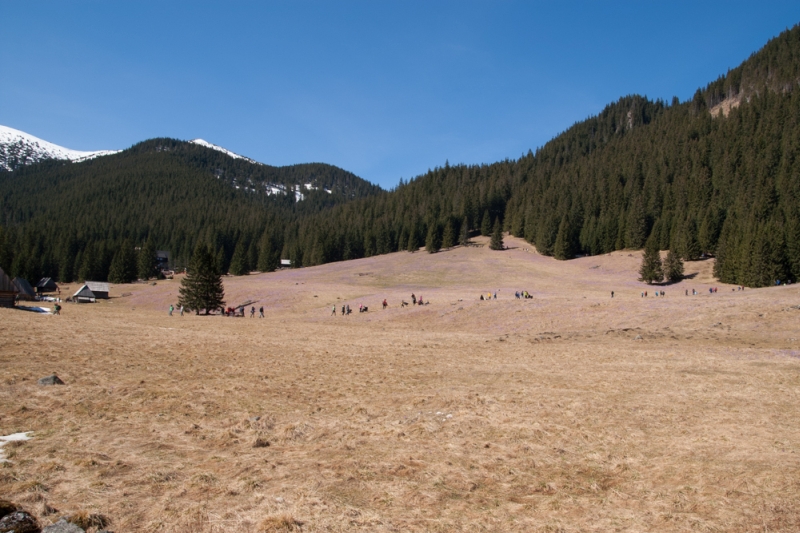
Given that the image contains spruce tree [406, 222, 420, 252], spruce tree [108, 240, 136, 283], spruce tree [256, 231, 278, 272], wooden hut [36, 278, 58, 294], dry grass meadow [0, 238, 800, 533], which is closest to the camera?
dry grass meadow [0, 238, 800, 533]

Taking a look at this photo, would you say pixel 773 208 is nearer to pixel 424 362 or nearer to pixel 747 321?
pixel 747 321

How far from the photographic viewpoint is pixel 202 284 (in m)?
53.2

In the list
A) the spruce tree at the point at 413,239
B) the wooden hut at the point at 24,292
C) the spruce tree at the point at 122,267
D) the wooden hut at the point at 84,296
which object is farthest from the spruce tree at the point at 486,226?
the wooden hut at the point at 24,292

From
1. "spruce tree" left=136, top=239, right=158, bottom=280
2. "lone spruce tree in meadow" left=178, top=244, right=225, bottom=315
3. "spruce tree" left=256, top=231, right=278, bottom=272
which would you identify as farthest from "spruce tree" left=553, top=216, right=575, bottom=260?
"spruce tree" left=136, top=239, right=158, bottom=280

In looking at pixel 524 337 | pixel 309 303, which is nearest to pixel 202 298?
pixel 309 303

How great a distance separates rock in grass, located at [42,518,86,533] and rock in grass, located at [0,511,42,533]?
0.84 ft

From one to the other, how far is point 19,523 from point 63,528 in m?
0.55

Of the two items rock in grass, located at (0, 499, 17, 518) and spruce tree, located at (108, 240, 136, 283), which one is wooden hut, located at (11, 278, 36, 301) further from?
rock in grass, located at (0, 499, 17, 518)

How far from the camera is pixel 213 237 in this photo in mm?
145875

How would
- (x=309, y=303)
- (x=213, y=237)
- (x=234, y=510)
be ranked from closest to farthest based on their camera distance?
(x=234, y=510) < (x=309, y=303) < (x=213, y=237)

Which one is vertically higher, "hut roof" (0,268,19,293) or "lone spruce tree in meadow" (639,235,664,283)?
"lone spruce tree in meadow" (639,235,664,283)

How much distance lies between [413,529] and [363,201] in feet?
545

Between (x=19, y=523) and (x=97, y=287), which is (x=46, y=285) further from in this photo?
(x=19, y=523)

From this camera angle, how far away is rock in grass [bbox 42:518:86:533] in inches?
198
